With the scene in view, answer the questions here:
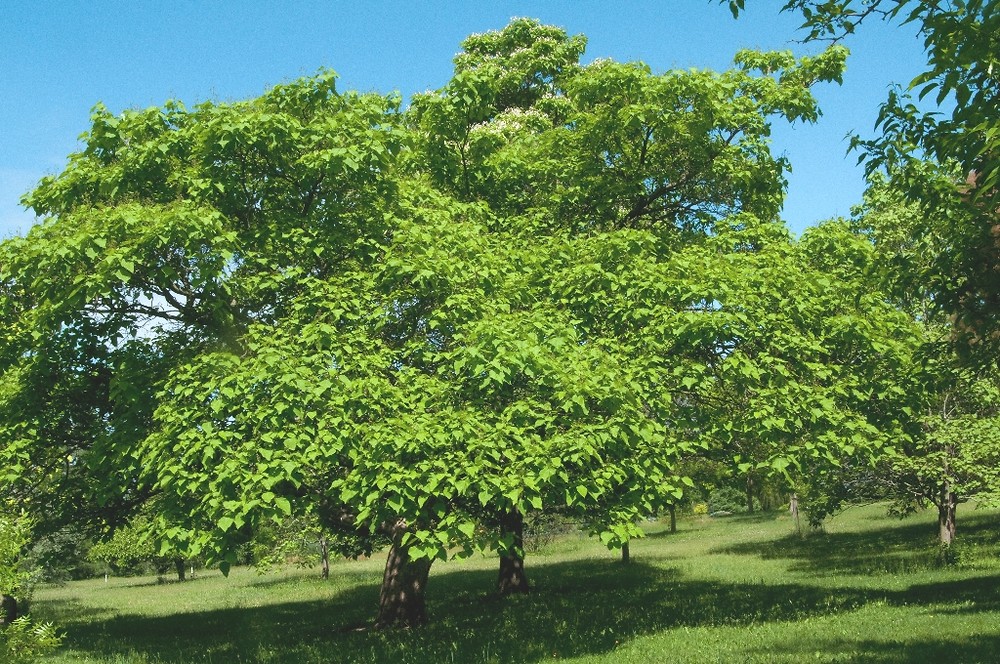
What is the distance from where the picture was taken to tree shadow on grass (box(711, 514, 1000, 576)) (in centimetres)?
2848

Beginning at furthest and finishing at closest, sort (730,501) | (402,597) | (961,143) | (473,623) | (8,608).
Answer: (730,501)
(8,608)
(473,623)
(402,597)
(961,143)

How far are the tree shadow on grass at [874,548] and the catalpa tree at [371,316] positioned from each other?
16.3 m

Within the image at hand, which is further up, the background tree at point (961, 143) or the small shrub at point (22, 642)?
the background tree at point (961, 143)

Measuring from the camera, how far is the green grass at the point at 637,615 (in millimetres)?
14156

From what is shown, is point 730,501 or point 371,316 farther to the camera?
point 730,501

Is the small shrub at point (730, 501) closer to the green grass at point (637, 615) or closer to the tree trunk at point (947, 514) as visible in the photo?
the green grass at point (637, 615)

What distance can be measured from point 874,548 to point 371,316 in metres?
30.8

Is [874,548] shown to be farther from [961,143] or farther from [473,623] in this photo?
[961,143]

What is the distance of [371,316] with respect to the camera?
1430 centimetres

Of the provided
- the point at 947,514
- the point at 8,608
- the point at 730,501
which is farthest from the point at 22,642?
the point at 730,501

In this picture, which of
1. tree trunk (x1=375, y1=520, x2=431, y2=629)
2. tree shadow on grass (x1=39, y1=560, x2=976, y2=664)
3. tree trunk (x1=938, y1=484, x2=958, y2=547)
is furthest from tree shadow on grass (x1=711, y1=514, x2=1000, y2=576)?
tree trunk (x1=375, y1=520, x2=431, y2=629)

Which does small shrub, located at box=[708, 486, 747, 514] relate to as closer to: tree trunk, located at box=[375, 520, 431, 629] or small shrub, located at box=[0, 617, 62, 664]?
tree trunk, located at box=[375, 520, 431, 629]

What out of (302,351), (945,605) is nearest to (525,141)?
(302,351)

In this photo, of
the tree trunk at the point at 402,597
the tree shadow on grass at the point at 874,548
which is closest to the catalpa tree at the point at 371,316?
the tree trunk at the point at 402,597
